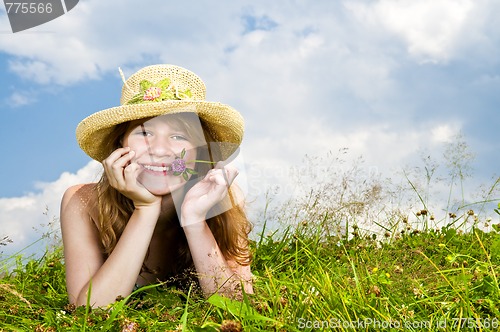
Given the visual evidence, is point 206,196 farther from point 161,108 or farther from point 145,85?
point 145,85

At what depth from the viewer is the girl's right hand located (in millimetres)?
3516

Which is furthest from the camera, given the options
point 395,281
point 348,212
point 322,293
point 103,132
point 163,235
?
point 348,212

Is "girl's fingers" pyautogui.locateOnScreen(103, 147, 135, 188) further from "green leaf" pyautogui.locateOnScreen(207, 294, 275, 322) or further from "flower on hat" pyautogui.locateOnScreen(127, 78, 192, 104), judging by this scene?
"green leaf" pyautogui.locateOnScreen(207, 294, 275, 322)

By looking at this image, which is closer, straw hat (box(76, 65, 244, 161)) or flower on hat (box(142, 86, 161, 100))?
straw hat (box(76, 65, 244, 161))

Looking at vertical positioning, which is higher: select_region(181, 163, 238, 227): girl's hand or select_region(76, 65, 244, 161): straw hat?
select_region(76, 65, 244, 161): straw hat

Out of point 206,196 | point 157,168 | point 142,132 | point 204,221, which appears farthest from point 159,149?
point 204,221

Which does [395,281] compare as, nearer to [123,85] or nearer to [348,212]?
[348,212]

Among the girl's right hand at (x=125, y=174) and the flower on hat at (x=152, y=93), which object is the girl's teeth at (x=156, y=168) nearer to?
the girl's right hand at (x=125, y=174)

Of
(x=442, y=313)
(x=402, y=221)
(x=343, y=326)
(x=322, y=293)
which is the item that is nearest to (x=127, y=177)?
(x=322, y=293)

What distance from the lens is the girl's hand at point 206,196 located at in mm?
3645

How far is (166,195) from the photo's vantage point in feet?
12.8

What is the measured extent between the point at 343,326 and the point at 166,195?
5.39 feet

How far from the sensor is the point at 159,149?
3.65m

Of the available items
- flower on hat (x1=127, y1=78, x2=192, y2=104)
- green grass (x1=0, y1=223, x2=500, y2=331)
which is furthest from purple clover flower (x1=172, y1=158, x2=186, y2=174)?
green grass (x1=0, y1=223, x2=500, y2=331)
